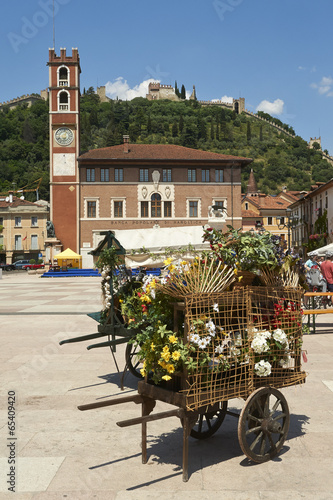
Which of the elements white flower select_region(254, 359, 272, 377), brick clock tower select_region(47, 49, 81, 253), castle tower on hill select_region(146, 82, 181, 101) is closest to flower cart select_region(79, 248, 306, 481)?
white flower select_region(254, 359, 272, 377)

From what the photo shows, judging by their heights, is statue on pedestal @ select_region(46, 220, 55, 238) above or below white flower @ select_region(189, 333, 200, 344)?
above

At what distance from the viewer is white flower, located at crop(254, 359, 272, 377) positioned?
445 cm

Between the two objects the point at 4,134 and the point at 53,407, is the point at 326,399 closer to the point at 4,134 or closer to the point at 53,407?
the point at 53,407

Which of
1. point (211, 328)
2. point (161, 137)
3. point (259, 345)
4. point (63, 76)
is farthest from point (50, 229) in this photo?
point (161, 137)

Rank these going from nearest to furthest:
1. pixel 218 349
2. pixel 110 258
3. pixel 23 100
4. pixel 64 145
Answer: pixel 218 349 < pixel 110 258 < pixel 64 145 < pixel 23 100

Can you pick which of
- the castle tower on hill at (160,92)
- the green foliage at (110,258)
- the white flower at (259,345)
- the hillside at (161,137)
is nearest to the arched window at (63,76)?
the green foliage at (110,258)

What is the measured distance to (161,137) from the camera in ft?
467

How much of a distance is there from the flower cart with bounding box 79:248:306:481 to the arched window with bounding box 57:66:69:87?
2216 inches

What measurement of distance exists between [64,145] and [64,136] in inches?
44.1

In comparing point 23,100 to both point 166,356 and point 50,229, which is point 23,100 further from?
point 166,356

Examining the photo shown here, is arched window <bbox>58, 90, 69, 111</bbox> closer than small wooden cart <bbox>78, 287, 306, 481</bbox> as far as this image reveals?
No

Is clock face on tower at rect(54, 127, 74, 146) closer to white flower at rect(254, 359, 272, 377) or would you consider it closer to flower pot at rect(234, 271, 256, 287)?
flower pot at rect(234, 271, 256, 287)

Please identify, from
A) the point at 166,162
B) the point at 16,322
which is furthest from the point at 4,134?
the point at 16,322

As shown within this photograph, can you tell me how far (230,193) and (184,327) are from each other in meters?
54.2
